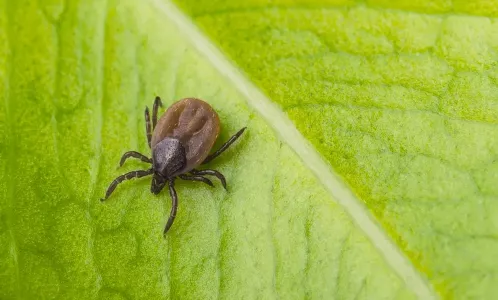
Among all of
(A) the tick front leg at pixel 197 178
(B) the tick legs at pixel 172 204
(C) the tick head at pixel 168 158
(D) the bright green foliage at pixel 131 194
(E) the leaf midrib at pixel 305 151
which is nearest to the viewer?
(E) the leaf midrib at pixel 305 151

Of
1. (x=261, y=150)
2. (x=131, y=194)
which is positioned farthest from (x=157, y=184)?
(x=261, y=150)

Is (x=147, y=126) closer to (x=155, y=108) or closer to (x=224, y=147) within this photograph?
(x=155, y=108)

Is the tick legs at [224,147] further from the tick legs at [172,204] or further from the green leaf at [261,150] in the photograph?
the tick legs at [172,204]

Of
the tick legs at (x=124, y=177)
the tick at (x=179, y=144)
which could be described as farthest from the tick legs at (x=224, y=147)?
the tick legs at (x=124, y=177)

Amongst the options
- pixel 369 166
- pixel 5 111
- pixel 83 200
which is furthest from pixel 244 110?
pixel 5 111

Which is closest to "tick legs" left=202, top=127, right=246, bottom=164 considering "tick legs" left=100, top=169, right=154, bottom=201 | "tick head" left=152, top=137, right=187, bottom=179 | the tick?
the tick

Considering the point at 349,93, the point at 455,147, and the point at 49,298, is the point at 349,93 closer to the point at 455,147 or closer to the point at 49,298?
the point at 455,147

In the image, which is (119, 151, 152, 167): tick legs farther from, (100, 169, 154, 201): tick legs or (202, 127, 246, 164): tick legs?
(202, 127, 246, 164): tick legs

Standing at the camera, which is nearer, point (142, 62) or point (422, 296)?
point (422, 296)
